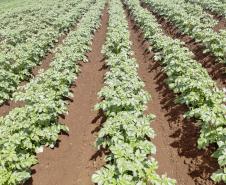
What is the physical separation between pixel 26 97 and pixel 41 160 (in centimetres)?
229

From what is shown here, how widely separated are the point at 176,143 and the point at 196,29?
950 centimetres

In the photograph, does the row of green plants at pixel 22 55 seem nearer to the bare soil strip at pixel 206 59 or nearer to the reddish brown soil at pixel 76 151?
the reddish brown soil at pixel 76 151

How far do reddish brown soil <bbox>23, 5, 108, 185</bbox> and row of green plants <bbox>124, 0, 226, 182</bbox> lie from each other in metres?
2.81

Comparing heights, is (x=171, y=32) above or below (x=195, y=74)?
below

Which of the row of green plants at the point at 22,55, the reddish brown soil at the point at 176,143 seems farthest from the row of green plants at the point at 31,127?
the reddish brown soil at the point at 176,143

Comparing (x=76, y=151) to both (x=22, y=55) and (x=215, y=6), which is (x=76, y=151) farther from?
(x=215, y=6)

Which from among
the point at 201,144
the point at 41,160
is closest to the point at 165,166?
the point at 201,144

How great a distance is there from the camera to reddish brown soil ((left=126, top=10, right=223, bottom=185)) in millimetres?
9195

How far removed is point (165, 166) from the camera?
9.63 metres

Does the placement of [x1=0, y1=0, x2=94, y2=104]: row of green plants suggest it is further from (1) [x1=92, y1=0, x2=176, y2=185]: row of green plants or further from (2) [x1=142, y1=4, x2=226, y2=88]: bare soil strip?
(2) [x1=142, y1=4, x2=226, y2=88]: bare soil strip

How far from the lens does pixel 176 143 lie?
35.0 feet

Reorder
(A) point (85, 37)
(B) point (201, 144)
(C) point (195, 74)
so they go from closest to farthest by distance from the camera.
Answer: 1. (B) point (201, 144)
2. (C) point (195, 74)
3. (A) point (85, 37)

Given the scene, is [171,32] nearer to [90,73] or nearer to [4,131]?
[90,73]

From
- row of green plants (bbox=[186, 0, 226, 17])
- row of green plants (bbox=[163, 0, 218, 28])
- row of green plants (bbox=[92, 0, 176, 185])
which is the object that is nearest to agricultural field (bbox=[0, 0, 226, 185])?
row of green plants (bbox=[92, 0, 176, 185])
